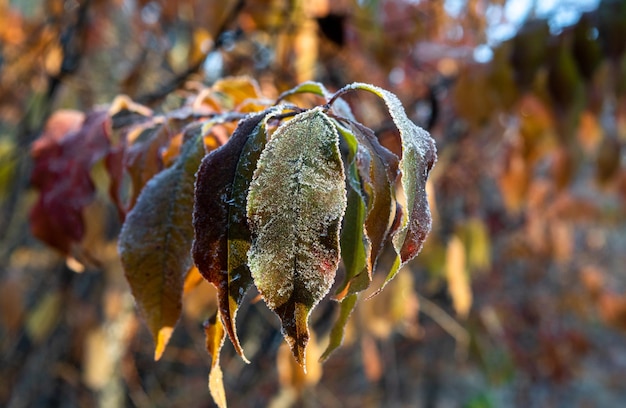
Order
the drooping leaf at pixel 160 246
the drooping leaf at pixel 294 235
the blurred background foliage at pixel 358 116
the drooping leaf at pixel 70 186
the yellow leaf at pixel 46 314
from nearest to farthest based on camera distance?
the drooping leaf at pixel 294 235 → the drooping leaf at pixel 160 246 → the drooping leaf at pixel 70 186 → the blurred background foliage at pixel 358 116 → the yellow leaf at pixel 46 314

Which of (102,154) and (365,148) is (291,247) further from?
(102,154)

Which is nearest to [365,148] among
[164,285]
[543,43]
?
[164,285]

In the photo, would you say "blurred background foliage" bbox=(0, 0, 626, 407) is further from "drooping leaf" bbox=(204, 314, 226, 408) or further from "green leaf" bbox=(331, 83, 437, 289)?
"green leaf" bbox=(331, 83, 437, 289)

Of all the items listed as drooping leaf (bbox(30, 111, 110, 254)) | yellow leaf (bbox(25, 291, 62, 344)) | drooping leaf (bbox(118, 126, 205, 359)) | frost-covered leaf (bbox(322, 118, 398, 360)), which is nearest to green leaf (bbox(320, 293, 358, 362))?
frost-covered leaf (bbox(322, 118, 398, 360))

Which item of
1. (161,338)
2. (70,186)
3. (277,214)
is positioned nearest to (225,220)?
(277,214)

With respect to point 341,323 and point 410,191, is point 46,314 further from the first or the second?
point 410,191

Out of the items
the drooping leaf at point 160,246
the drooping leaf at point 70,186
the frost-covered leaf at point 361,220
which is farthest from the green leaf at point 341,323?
the drooping leaf at point 70,186

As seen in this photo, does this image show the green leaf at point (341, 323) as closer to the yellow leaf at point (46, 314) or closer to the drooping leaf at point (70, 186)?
the drooping leaf at point (70, 186)

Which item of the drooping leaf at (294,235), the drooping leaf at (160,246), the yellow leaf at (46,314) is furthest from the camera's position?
the yellow leaf at (46,314)
